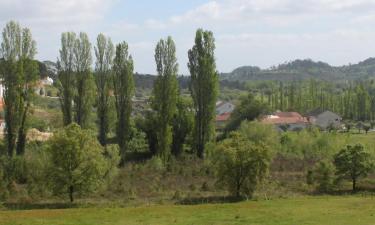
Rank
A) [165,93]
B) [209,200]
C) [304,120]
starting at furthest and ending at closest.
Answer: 1. [304,120]
2. [165,93]
3. [209,200]

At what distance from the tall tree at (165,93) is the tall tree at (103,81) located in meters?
5.49

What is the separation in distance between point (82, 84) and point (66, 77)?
1945 millimetres

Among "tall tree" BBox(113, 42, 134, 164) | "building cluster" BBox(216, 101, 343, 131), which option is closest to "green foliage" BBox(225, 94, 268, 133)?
"building cluster" BBox(216, 101, 343, 131)

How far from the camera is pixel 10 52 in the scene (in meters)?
55.7

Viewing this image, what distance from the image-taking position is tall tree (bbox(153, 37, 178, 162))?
60.1 m

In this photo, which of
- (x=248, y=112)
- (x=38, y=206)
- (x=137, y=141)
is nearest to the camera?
(x=38, y=206)

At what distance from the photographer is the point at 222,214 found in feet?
108

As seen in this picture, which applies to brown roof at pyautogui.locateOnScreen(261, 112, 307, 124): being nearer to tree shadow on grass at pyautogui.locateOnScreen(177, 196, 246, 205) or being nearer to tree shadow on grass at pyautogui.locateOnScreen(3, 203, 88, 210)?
tree shadow on grass at pyautogui.locateOnScreen(177, 196, 246, 205)

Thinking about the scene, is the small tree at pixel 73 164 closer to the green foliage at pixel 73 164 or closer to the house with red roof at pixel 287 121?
the green foliage at pixel 73 164

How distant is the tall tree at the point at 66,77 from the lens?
60.7 m

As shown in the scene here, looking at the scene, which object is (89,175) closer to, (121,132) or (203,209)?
(203,209)

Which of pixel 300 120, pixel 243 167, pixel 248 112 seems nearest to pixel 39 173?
pixel 243 167

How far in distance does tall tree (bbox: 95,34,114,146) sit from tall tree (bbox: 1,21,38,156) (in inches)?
337

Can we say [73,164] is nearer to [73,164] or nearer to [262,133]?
[73,164]
